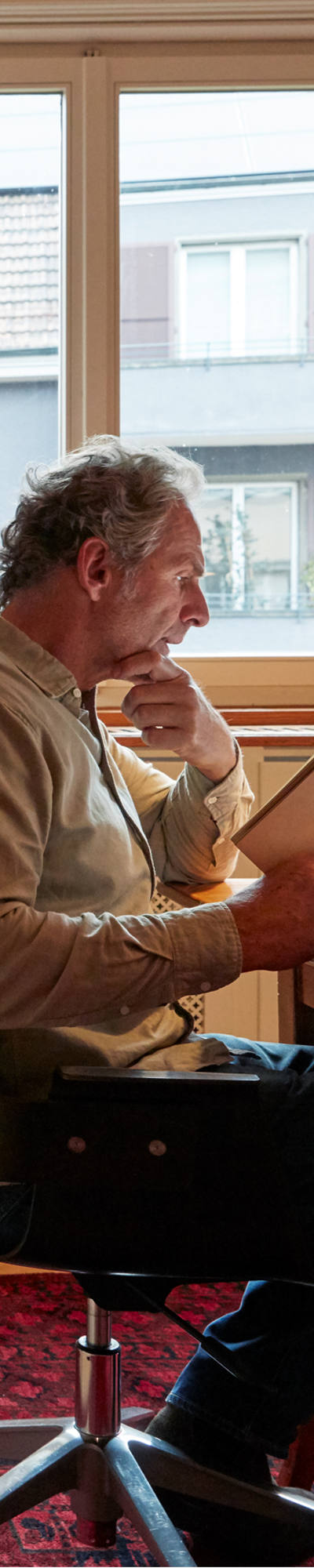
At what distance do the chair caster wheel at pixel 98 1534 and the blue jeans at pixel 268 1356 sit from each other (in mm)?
199

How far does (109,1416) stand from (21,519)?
93cm

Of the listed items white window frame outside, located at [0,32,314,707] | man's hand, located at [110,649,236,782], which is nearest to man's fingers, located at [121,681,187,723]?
man's hand, located at [110,649,236,782]

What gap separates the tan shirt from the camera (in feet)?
3.15

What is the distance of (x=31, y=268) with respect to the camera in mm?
2436

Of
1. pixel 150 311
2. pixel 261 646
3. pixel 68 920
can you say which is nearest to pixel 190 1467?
pixel 68 920

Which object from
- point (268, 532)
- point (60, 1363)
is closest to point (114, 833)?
point (60, 1363)

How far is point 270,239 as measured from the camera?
8.00ft

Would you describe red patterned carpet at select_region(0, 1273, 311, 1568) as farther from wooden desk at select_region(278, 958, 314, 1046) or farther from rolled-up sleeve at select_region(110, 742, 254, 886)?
rolled-up sleeve at select_region(110, 742, 254, 886)

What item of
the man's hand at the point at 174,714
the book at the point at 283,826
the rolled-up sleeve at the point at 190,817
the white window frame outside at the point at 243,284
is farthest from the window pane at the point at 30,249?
the book at the point at 283,826

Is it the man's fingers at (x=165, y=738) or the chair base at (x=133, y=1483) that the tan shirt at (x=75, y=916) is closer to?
the man's fingers at (x=165, y=738)

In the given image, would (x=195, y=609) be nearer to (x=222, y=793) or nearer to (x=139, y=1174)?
(x=222, y=793)

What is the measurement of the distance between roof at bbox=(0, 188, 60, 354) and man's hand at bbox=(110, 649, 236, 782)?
50.9 inches

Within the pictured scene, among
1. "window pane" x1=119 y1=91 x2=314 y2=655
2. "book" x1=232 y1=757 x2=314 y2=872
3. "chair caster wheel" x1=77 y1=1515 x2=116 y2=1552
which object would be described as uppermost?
"window pane" x1=119 y1=91 x2=314 y2=655

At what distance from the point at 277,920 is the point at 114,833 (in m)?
0.21
